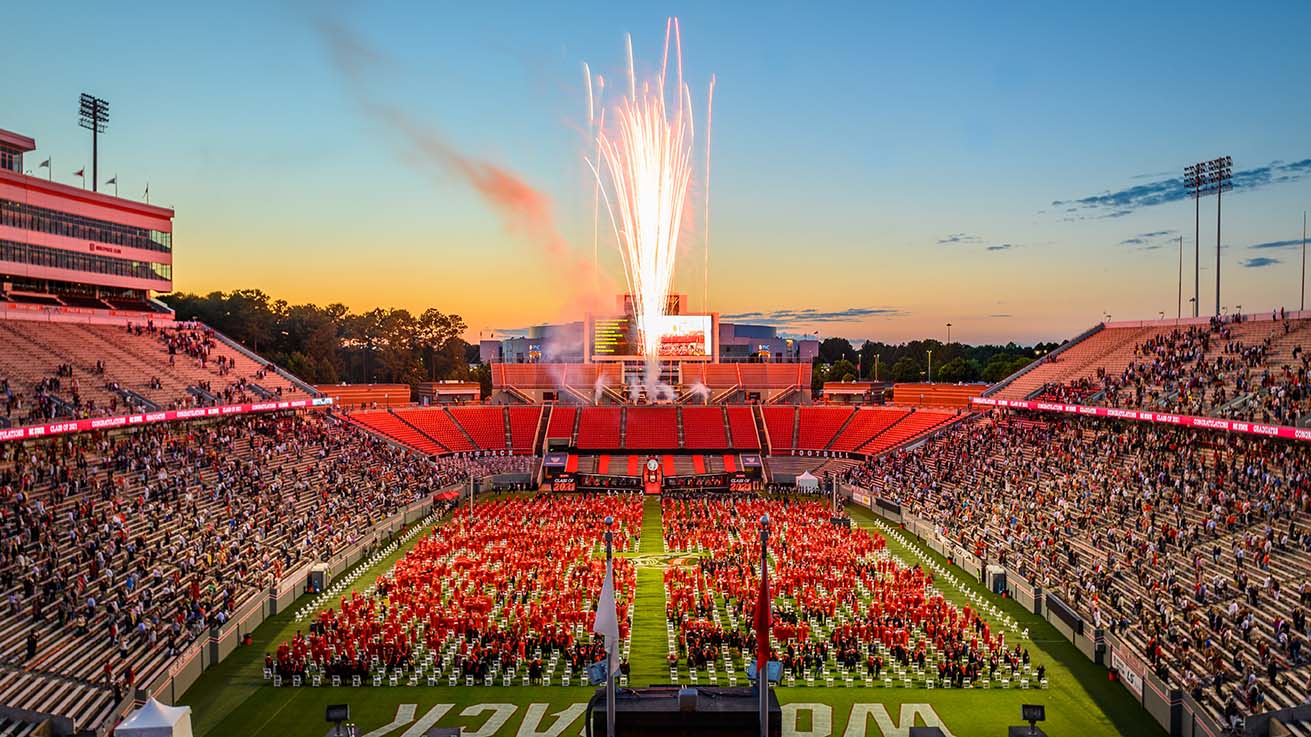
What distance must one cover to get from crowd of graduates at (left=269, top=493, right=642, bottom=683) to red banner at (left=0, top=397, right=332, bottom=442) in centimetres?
1312

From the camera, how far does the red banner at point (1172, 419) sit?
3204 centimetres

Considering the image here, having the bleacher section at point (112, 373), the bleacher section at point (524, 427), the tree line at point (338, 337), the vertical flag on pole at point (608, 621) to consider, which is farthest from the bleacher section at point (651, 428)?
the vertical flag on pole at point (608, 621)

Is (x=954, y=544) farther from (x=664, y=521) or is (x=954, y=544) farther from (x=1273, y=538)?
(x=664, y=521)

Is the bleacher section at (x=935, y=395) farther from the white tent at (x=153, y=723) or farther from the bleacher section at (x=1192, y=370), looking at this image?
the white tent at (x=153, y=723)

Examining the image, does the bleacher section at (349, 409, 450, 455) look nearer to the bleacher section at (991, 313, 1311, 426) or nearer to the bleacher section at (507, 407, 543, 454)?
the bleacher section at (507, 407, 543, 454)

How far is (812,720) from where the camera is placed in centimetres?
2156

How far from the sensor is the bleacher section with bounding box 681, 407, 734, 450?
68625 millimetres

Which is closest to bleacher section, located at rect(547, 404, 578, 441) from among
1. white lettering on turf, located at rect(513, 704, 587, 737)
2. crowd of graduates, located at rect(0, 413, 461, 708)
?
crowd of graduates, located at rect(0, 413, 461, 708)

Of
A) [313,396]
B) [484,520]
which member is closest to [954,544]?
[484,520]

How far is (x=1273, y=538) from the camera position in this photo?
2928cm

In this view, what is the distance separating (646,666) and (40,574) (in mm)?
18112

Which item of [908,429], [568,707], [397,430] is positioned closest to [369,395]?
[397,430]

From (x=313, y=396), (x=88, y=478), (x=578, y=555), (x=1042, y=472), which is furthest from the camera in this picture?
(x=313, y=396)

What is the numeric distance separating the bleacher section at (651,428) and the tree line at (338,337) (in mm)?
36569
